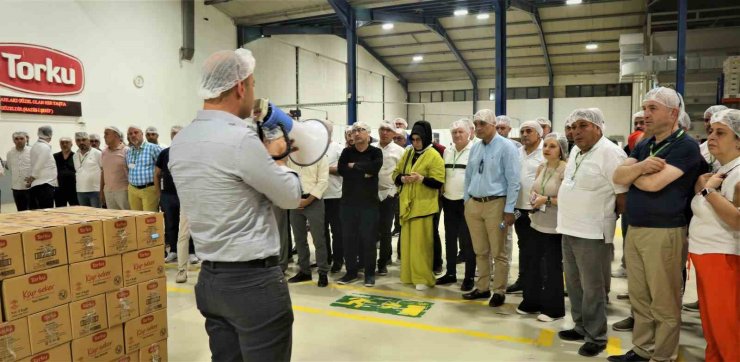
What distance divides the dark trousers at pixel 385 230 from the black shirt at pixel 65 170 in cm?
451

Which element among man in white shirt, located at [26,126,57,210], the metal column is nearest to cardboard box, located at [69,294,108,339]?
man in white shirt, located at [26,126,57,210]

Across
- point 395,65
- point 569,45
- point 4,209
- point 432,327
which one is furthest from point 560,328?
point 395,65

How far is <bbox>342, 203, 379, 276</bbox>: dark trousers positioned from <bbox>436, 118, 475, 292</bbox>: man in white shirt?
721 millimetres

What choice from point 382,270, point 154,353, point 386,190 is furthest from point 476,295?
point 154,353

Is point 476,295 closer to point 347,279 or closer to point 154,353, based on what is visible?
point 347,279

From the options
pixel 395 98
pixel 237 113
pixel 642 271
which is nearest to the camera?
pixel 237 113

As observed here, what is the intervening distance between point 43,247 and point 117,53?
26.5ft

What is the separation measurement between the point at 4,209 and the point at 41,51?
102 inches

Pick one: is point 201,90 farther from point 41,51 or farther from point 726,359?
point 41,51

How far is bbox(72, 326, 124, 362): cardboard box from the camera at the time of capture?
94.3 inches

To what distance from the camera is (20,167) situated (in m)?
6.39

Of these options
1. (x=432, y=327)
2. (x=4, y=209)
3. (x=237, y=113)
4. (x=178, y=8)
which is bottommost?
(x=432, y=327)

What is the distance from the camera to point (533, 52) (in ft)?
56.3

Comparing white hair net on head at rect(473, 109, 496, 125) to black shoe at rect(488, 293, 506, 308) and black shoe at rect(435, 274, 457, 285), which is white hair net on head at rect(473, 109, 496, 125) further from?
black shoe at rect(435, 274, 457, 285)
